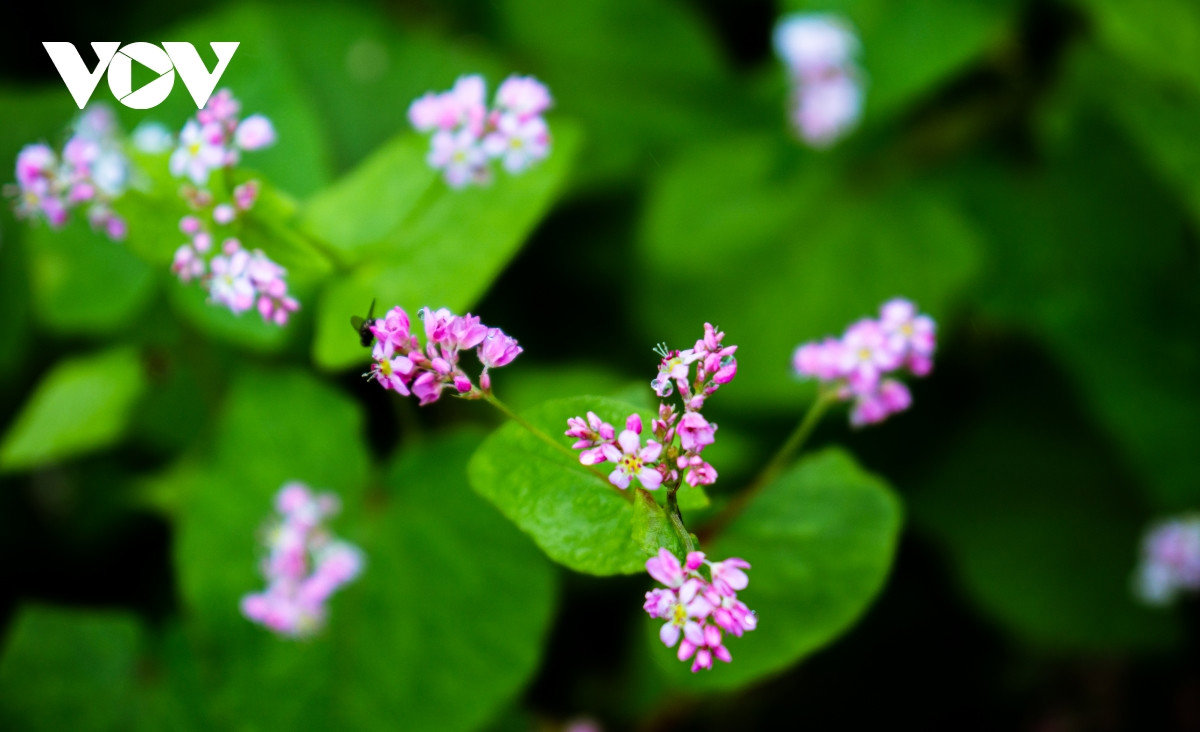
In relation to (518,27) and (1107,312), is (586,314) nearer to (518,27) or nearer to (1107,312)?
(518,27)

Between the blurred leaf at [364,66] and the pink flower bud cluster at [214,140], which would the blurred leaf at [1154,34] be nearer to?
the blurred leaf at [364,66]

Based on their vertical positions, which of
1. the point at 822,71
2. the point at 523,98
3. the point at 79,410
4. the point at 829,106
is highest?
the point at 523,98

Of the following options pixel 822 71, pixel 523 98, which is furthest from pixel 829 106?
pixel 523 98

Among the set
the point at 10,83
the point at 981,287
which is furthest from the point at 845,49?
the point at 10,83

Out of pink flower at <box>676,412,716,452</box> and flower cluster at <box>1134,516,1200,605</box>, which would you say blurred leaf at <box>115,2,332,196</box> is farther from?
flower cluster at <box>1134,516,1200,605</box>

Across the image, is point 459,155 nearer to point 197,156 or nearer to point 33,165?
point 197,156
